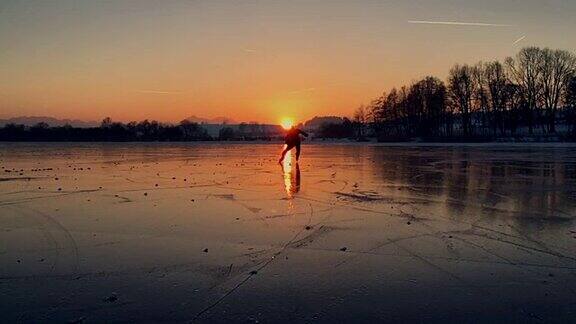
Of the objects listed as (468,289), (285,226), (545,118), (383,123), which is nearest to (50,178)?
(285,226)

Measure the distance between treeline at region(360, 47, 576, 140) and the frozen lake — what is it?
60.7 meters

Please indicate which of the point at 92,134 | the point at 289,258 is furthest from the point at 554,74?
the point at 92,134

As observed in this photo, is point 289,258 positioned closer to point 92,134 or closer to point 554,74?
point 554,74

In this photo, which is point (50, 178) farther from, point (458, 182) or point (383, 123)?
point (383, 123)

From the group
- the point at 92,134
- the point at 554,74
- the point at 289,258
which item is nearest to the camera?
the point at 289,258

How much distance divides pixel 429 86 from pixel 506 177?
7121cm

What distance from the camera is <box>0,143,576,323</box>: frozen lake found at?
3.86 m

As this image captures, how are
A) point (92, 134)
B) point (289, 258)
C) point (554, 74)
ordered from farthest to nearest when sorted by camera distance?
point (92, 134) < point (554, 74) < point (289, 258)

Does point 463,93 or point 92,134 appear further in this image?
point 92,134

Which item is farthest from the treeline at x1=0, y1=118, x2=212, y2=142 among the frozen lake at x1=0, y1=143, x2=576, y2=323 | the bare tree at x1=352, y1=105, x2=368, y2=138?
the frozen lake at x1=0, y1=143, x2=576, y2=323

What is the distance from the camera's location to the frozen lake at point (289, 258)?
3.86 meters

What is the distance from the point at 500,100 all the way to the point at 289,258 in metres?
73.8

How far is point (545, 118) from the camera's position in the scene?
68188mm

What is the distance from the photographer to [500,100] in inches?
2783
